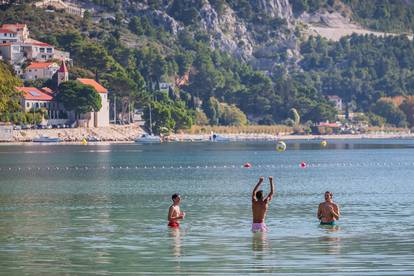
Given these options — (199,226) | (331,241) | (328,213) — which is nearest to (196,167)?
(199,226)

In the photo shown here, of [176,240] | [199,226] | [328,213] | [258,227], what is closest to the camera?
[176,240]

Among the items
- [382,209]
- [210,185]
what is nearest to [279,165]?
[210,185]

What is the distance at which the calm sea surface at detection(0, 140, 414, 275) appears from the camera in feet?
153

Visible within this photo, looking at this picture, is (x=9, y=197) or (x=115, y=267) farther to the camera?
(x=9, y=197)

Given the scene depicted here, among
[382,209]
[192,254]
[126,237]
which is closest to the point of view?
[192,254]

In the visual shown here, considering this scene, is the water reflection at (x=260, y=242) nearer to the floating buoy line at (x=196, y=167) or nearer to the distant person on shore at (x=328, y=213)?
the distant person on shore at (x=328, y=213)

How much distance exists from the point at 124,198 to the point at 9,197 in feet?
24.9

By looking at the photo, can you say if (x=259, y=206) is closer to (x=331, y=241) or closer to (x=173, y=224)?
(x=331, y=241)

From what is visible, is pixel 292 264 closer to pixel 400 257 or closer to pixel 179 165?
pixel 400 257

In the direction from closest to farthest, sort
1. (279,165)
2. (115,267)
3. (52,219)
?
(115,267)
(52,219)
(279,165)

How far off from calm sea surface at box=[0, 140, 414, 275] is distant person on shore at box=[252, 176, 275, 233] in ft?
2.04

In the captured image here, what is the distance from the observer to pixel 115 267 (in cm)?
4584

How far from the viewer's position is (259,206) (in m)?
54.5

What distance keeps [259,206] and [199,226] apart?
744 centimetres
